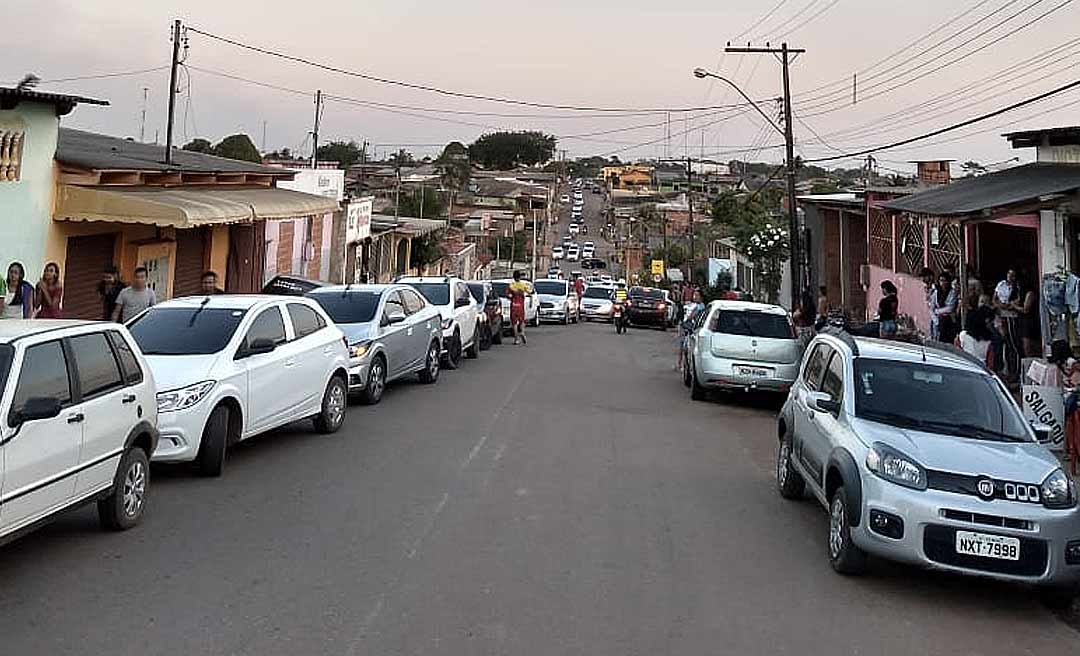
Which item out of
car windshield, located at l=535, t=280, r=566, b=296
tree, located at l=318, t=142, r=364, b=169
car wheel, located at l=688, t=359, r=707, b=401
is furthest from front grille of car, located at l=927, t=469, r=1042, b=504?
tree, located at l=318, t=142, r=364, b=169

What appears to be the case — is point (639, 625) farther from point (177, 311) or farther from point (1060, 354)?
point (1060, 354)

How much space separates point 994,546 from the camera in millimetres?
6906

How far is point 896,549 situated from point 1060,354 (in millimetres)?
6410

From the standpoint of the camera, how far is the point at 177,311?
1152 cm

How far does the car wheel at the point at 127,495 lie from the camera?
784cm

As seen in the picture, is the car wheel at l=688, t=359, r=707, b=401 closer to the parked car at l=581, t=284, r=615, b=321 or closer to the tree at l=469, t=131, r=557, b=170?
the parked car at l=581, t=284, r=615, b=321

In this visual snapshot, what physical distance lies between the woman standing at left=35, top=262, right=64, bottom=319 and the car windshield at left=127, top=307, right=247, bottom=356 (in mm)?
2641

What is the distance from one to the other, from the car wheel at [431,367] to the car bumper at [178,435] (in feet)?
28.1

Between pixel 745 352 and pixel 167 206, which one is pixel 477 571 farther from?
pixel 167 206

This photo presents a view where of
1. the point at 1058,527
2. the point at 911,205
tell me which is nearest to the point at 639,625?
the point at 1058,527

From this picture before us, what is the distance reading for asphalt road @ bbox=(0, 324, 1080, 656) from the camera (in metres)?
5.95

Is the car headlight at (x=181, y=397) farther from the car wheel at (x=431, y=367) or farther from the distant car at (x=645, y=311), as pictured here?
the distant car at (x=645, y=311)

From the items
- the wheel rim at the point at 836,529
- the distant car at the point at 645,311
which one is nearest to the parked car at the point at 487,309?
the distant car at the point at 645,311

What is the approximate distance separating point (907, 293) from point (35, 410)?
23626 millimetres
